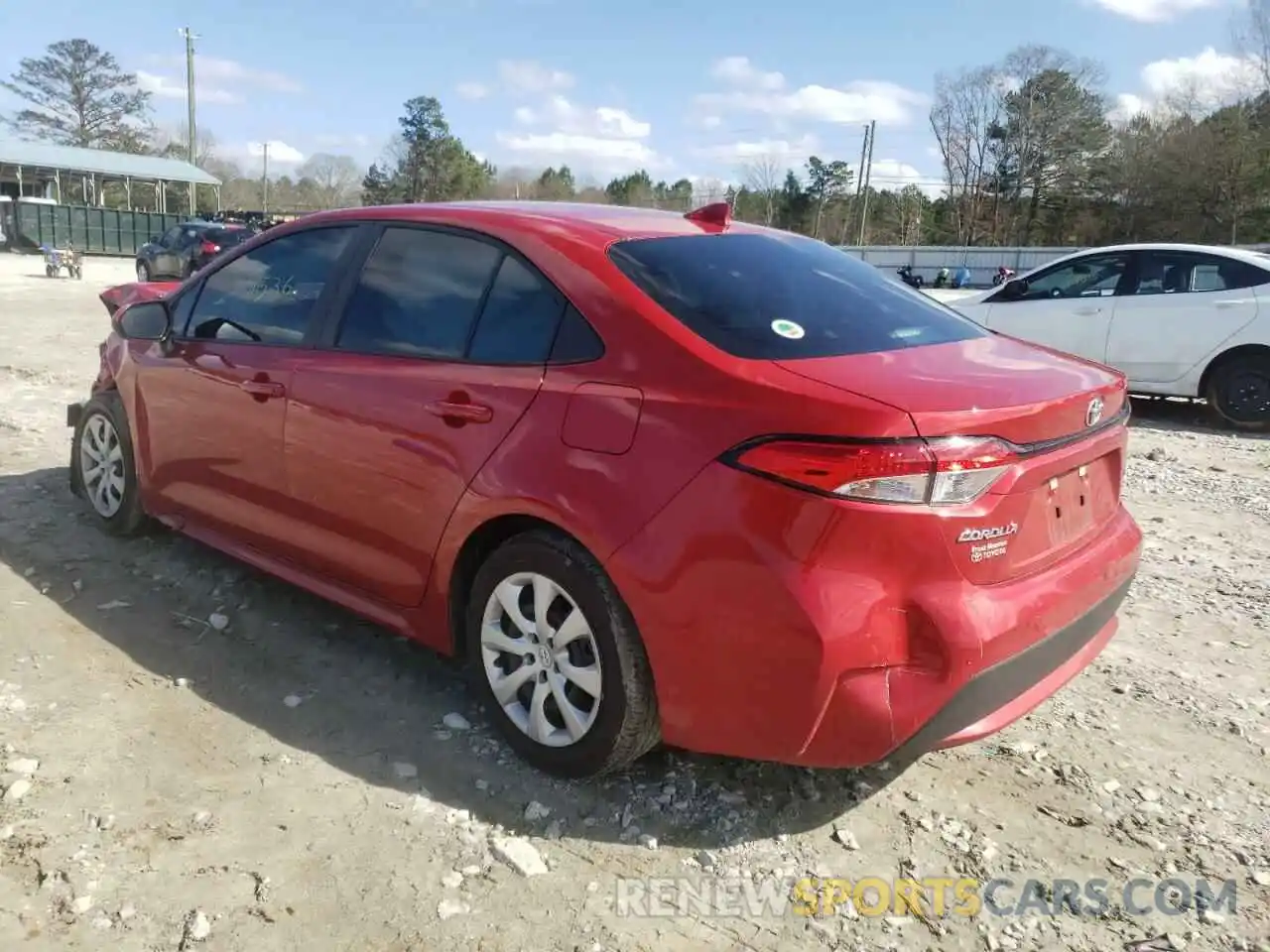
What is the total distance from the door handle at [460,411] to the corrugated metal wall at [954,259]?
1812 inches

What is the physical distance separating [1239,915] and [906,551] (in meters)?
1.26

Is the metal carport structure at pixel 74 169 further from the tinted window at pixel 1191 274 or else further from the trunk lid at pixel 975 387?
the trunk lid at pixel 975 387

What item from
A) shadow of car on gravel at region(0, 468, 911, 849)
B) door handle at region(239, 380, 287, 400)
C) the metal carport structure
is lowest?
shadow of car on gravel at region(0, 468, 911, 849)

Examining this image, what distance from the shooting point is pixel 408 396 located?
3.19 meters

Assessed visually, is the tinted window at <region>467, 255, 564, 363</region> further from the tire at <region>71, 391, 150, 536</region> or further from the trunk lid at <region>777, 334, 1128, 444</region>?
the tire at <region>71, 391, 150, 536</region>

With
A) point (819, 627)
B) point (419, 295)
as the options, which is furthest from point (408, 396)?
point (819, 627)

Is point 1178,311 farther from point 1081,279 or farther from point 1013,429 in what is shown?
point 1013,429

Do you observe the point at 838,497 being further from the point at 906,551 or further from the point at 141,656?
the point at 141,656

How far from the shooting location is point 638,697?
2.71 metres

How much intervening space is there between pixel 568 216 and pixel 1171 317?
7116 mm

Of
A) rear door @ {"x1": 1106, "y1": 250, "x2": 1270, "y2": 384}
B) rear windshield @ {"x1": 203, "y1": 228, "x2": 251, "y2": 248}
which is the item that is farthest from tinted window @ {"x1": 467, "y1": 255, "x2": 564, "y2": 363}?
rear windshield @ {"x1": 203, "y1": 228, "x2": 251, "y2": 248}

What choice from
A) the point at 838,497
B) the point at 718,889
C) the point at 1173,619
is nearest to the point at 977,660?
the point at 838,497

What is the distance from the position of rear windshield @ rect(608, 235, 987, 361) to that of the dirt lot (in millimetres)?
1316

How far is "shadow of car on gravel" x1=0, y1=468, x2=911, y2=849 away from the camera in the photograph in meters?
2.86
